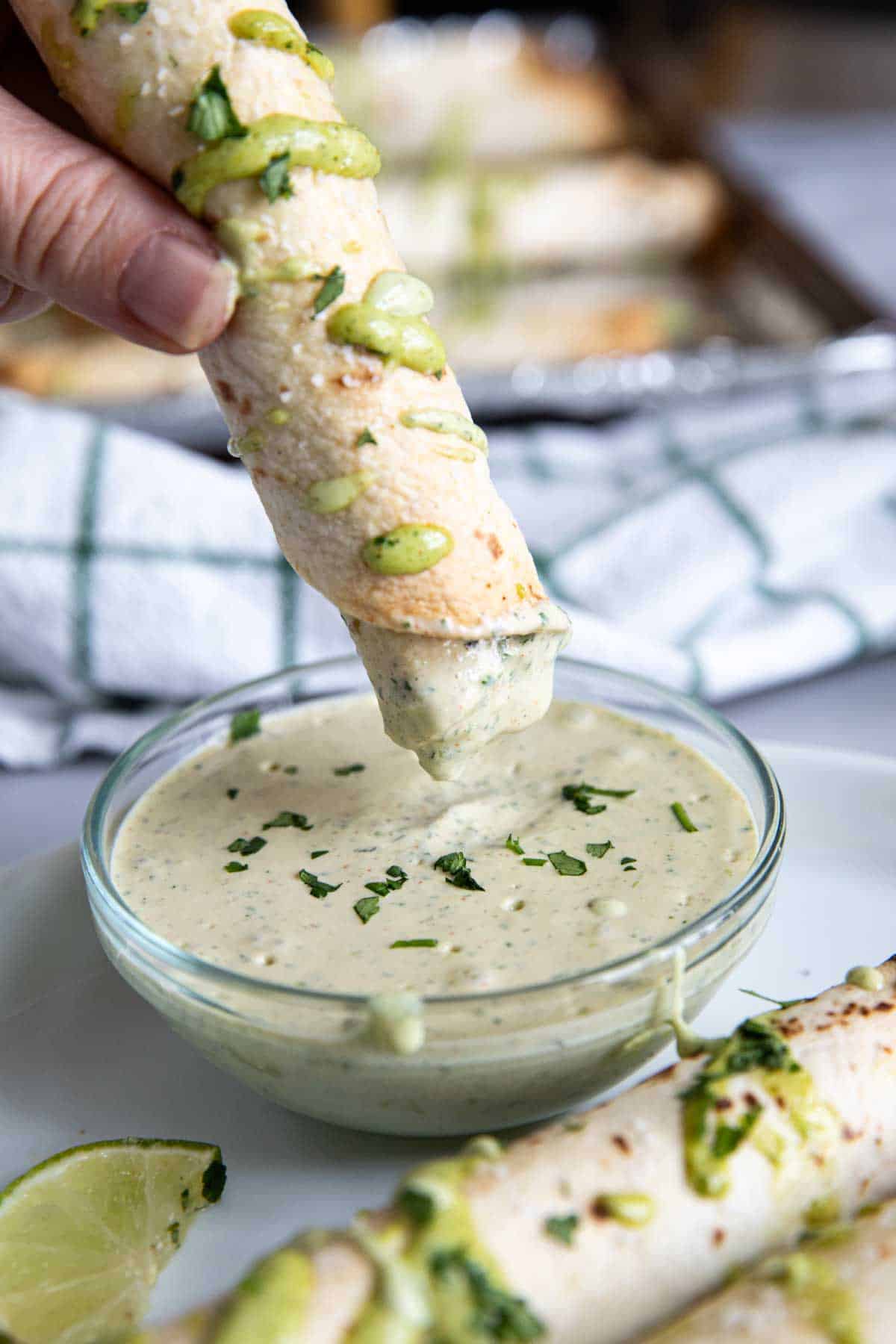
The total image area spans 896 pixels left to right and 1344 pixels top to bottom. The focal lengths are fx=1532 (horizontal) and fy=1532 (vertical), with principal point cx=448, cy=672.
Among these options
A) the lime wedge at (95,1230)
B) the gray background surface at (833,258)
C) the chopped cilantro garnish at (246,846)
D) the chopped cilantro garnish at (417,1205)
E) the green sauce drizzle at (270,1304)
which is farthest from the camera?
the gray background surface at (833,258)

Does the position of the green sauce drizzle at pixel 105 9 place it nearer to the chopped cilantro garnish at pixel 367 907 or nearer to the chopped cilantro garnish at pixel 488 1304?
the chopped cilantro garnish at pixel 367 907

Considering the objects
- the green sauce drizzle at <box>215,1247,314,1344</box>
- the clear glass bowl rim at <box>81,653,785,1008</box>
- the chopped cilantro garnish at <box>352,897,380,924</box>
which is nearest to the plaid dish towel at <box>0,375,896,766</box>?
the clear glass bowl rim at <box>81,653,785,1008</box>

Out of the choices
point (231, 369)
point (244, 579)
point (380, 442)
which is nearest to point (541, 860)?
point (380, 442)

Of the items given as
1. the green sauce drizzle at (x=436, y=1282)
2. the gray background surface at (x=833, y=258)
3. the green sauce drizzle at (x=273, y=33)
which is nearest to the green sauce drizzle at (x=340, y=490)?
the green sauce drizzle at (x=273, y=33)

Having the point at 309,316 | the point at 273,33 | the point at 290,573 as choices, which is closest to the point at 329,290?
the point at 309,316

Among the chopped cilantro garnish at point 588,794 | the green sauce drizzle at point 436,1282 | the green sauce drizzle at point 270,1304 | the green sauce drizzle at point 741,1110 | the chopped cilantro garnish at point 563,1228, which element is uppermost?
the green sauce drizzle at point 270,1304

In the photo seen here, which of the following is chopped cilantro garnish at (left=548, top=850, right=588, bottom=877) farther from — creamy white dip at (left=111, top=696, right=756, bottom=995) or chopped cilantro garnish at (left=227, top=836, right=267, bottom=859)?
chopped cilantro garnish at (left=227, top=836, right=267, bottom=859)
